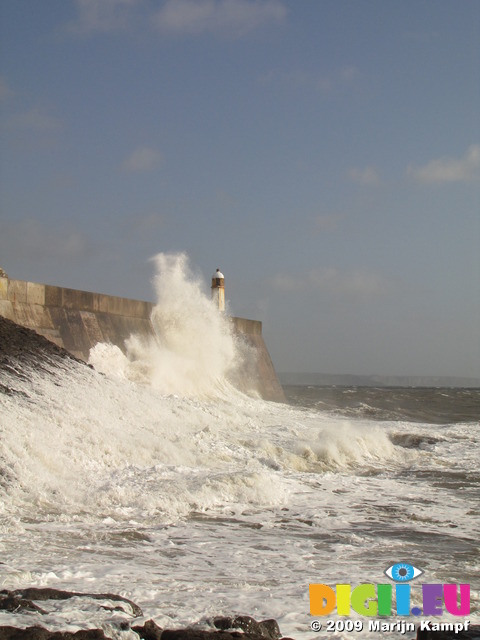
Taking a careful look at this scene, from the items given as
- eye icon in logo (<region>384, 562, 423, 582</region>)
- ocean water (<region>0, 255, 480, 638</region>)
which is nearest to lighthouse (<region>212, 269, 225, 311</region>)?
ocean water (<region>0, 255, 480, 638</region>)

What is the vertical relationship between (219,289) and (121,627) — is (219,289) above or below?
above

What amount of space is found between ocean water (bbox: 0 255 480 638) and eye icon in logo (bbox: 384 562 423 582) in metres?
0.07

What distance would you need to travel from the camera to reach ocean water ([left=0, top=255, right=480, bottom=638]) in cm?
338

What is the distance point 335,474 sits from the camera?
7555 millimetres

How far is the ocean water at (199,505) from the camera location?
11.1ft

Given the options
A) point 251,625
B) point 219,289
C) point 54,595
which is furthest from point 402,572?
point 219,289

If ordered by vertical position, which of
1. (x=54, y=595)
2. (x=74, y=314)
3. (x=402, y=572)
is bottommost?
(x=402, y=572)

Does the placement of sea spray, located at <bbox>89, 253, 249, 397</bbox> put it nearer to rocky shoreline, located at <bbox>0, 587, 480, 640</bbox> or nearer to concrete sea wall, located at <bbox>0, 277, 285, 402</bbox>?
concrete sea wall, located at <bbox>0, 277, 285, 402</bbox>

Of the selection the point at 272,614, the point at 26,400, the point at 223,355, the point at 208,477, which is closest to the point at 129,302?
the point at 223,355

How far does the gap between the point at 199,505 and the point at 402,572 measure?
214 cm

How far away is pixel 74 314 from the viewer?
11.5 meters

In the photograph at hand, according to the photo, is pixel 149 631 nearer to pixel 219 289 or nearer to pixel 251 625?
pixel 251 625

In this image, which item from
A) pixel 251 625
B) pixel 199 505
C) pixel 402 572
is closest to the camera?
pixel 251 625

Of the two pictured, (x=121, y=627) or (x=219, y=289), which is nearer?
(x=121, y=627)
